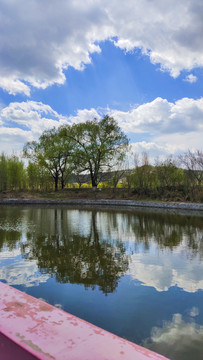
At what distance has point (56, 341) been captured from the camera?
1.58 meters

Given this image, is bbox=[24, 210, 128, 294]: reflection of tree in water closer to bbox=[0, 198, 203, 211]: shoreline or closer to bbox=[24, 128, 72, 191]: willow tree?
bbox=[0, 198, 203, 211]: shoreline

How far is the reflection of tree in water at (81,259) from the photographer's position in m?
4.79

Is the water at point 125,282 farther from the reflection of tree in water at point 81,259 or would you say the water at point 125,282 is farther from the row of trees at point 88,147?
the row of trees at point 88,147

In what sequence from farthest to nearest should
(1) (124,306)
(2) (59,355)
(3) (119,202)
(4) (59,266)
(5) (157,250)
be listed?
(3) (119,202) < (5) (157,250) < (4) (59,266) < (1) (124,306) < (2) (59,355)

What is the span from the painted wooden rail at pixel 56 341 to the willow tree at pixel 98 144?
34.9 meters

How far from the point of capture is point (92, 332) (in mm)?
1720

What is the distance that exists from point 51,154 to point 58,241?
3165cm

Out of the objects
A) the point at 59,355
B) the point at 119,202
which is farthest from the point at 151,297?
the point at 119,202

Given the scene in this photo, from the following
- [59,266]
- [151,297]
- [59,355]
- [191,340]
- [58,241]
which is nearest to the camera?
[59,355]

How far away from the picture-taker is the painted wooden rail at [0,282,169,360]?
147 cm

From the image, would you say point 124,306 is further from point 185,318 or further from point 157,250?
point 157,250

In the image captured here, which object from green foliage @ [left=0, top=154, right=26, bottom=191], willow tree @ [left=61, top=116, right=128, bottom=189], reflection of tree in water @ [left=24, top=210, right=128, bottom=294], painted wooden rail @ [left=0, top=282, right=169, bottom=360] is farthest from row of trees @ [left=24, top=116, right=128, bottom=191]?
painted wooden rail @ [left=0, top=282, right=169, bottom=360]

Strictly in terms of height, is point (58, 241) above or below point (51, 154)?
below

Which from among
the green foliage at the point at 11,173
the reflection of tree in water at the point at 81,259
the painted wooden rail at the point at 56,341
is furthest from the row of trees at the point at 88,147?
the painted wooden rail at the point at 56,341
